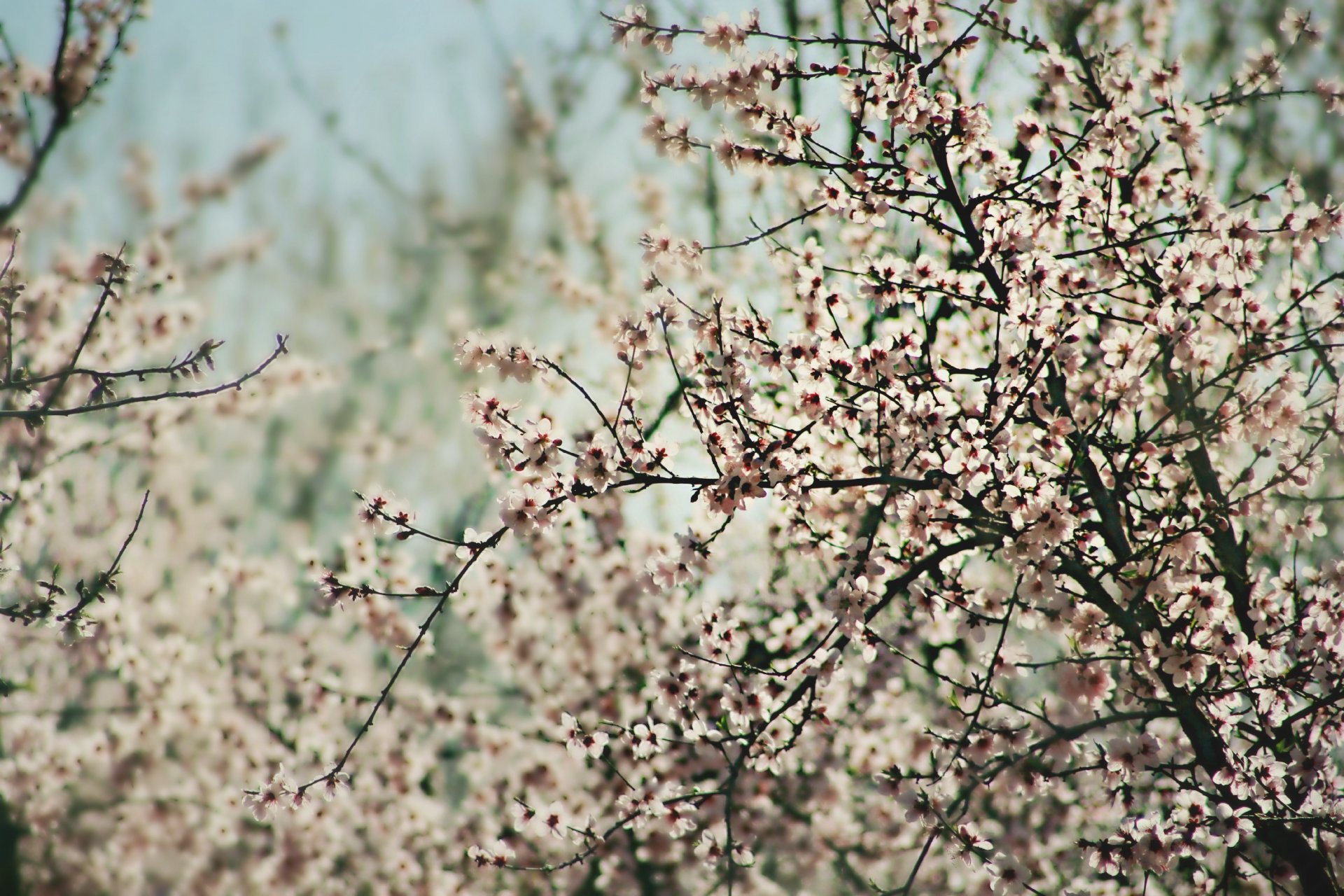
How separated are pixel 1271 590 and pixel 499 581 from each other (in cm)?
547

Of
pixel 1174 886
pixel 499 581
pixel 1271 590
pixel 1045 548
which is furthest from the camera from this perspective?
pixel 499 581

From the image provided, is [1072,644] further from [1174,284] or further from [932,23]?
[932,23]


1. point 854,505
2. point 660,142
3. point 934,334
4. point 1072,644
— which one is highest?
point 660,142

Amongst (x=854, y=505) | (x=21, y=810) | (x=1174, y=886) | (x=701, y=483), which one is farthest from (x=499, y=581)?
(x=21, y=810)

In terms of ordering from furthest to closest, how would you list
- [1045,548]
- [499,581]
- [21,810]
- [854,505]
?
[21,810], [499,581], [854,505], [1045,548]

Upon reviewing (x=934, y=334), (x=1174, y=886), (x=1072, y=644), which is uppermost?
(x=934, y=334)

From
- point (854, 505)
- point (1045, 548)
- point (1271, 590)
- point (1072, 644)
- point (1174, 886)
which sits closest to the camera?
point (1045, 548)

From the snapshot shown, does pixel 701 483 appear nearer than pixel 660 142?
Yes

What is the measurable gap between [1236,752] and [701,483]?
2.53 metres

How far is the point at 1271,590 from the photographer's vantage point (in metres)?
4.21

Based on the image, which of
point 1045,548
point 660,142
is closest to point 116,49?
point 660,142

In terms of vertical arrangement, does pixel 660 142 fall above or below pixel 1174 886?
above

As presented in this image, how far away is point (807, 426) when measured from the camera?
11.5 ft

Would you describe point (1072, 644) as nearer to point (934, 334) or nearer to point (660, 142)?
point (934, 334)
